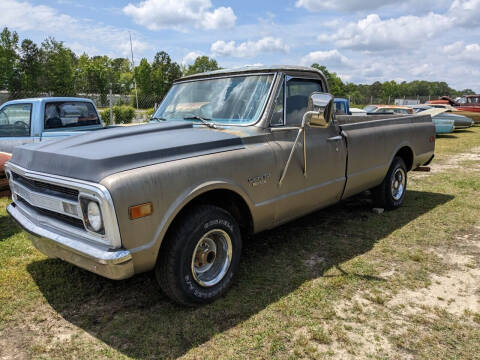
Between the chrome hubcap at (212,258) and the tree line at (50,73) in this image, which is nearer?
the chrome hubcap at (212,258)

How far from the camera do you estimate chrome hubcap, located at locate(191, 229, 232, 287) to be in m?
3.10

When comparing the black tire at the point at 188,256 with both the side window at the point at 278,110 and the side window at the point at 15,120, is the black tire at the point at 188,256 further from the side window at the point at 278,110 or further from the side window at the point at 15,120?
the side window at the point at 15,120

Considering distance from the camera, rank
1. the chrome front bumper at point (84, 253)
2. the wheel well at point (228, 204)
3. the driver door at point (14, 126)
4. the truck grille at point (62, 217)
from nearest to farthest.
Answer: the chrome front bumper at point (84, 253) → the truck grille at point (62, 217) → the wheel well at point (228, 204) → the driver door at point (14, 126)

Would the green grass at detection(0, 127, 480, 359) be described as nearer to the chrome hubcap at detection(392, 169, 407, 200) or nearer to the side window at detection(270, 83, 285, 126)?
the chrome hubcap at detection(392, 169, 407, 200)

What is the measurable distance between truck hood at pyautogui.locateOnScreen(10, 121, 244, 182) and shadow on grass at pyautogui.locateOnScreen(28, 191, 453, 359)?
118cm

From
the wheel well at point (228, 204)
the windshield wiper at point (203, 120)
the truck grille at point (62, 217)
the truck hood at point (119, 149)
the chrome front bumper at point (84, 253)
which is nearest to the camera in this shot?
the chrome front bumper at point (84, 253)

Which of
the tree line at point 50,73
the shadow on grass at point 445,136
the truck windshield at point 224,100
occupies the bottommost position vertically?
the shadow on grass at point 445,136

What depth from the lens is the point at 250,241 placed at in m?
4.54

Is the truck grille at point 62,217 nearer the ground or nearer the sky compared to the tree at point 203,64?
nearer the ground

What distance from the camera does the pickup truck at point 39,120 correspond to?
662 cm

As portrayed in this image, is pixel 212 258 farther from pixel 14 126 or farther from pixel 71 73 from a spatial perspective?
pixel 71 73

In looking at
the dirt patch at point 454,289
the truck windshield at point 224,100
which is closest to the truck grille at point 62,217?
the truck windshield at point 224,100

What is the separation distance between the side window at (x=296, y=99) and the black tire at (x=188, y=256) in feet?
4.44

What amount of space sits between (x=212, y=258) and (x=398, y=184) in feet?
12.5
